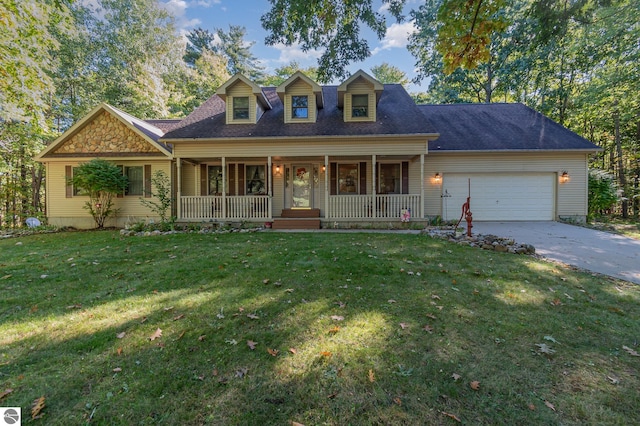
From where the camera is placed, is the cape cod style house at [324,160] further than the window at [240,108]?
No

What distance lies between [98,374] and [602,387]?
156 inches

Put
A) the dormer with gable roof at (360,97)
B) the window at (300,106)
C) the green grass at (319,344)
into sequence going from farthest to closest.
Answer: the window at (300,106), the dormer with gable roof at (360,97), the green grass at (319,344)

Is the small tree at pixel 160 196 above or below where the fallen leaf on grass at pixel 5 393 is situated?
above

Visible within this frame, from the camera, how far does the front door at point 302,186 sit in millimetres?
11953

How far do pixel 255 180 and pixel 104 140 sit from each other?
6303mm

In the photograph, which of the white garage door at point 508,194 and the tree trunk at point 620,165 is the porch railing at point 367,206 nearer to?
the white garage door at point 508,194

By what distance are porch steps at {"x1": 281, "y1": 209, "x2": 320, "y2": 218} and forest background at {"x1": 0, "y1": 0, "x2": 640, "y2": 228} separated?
5309mm

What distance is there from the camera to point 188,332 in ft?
9.12

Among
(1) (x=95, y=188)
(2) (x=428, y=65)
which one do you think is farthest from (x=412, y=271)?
(2) (x=428, y=65)

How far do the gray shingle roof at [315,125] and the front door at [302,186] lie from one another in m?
1.95

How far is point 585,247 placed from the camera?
665 centimetres

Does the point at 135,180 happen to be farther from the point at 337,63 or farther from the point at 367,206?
the point at 337,63

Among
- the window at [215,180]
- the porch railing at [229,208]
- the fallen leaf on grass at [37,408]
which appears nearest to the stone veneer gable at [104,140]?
the window at [215,180]

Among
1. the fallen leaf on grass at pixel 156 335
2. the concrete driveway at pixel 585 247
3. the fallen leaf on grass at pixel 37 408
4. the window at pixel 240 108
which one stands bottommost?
the fallen leaf on grass at pixel 37 408
